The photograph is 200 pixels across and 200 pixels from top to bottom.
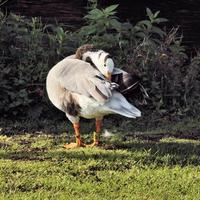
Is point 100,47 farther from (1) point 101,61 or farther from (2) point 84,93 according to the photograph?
(2) point 84,93

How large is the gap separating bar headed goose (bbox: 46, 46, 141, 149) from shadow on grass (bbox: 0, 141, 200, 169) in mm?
256

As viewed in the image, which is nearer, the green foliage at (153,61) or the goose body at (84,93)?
the goose body at (84,93)

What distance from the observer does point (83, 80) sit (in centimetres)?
Answer: 588

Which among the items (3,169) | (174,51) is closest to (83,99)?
(3,169)

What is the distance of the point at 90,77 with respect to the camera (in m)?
5.85

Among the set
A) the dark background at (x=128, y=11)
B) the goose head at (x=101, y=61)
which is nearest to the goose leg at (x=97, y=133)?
the goose head at (x=101, y=61)

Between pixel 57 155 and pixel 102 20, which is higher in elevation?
pixel 102 20

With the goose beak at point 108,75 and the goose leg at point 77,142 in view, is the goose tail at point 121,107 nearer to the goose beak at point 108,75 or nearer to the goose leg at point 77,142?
the goose beak at point 108,75

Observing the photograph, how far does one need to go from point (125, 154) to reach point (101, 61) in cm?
98

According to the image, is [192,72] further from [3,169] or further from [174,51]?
[3,169]

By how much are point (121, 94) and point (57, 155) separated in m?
0.90

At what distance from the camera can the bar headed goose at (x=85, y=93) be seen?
5.67m

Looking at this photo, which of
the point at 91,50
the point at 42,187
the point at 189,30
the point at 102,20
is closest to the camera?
the point at 42,187

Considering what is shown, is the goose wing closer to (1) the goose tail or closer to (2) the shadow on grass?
(1) the goose tail
